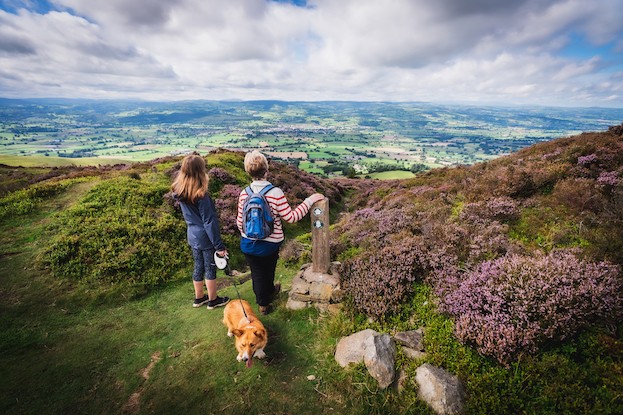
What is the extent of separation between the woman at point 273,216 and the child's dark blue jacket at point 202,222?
59cm

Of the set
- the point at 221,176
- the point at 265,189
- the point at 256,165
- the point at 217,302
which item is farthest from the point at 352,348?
the point at 221,176

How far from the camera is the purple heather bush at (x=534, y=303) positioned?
4.54 meters

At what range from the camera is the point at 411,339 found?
18.0 ft

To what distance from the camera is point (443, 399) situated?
4445mm

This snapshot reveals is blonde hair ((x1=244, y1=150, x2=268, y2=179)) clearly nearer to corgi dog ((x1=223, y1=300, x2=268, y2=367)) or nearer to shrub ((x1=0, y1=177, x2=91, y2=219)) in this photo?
corgi dog ((x1=223, y1=300, x2=268, y2=367))

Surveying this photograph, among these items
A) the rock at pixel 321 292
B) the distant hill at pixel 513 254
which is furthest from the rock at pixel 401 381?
the rock at pixel 321 292

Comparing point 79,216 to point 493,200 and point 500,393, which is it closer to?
point 500,393

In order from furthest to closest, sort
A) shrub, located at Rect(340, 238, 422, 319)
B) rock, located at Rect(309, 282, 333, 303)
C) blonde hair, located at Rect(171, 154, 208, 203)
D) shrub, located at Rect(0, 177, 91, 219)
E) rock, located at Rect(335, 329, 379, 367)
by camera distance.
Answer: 1. shrub, located at Rect(0, 177, 91, 219)
2. rock, located at Rect(309, 282, 333, 303)
3. shrub, located at Rect(340, 238, 422, 319)
4. blonde hair, located at Rect(171, 154, 208, 203)
5. rock, located at Rect(335, 329, 379, 367)

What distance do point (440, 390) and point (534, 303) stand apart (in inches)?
84.9

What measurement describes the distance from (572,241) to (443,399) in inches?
194

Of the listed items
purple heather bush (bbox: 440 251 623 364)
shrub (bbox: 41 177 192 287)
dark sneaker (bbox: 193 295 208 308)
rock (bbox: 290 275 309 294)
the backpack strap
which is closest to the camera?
purple heather bush (bbox: 440 251 623 364)

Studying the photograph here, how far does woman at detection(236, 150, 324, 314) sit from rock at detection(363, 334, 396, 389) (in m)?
2.60

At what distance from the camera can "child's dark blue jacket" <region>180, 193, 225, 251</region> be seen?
6176mm

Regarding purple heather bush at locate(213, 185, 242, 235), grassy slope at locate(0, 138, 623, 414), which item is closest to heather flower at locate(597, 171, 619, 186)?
grassy slope at locate(0, 138, 623, 414)
